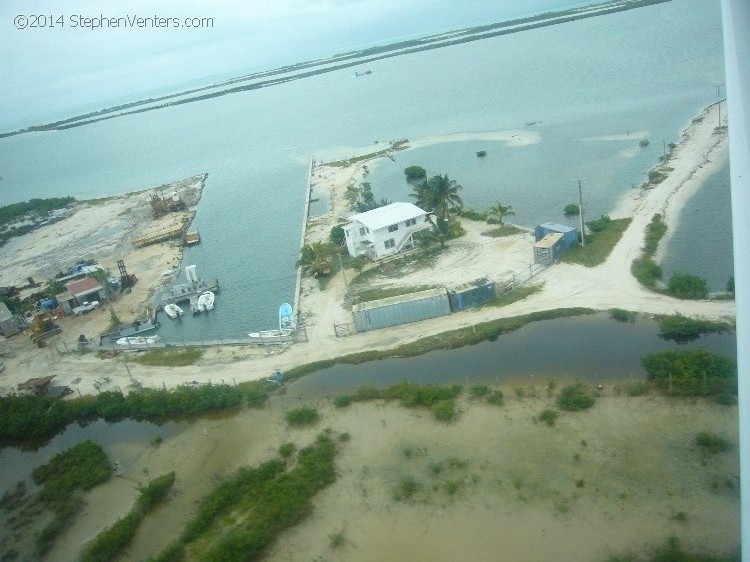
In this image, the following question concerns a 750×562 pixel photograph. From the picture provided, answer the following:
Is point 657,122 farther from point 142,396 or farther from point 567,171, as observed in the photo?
point 142,396

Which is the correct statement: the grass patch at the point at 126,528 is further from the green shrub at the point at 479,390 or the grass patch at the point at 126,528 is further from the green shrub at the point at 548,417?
the green shrub at the point at 548,417

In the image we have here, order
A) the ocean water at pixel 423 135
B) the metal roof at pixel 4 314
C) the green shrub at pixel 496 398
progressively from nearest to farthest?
the green shrub at pixel 496 398 → the metal roof at pixel 4 314 → the ocean water at pixel 423 135

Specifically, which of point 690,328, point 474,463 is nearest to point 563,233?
point 690,328

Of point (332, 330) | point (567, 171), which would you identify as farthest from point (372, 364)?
point (567, 171)

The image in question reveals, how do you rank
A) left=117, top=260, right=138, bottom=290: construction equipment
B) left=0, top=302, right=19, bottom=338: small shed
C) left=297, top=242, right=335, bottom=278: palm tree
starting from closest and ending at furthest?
1. left=297, top=242, right=335, bottom=278: palm tree
2. left=0, top=302, right=19, bottom=338: small shed
3. left=117, top=260, right=138, bottom=290: construction equipment

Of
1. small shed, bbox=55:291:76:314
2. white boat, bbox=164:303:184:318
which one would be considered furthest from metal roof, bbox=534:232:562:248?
small shed, bbox=55:291:76:314

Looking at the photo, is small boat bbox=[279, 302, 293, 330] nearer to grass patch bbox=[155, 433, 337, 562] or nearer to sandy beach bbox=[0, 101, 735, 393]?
sandy beach bbox=[0, 101, 735, 393]

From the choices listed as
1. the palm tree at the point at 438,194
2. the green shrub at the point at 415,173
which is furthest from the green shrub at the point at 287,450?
the green shrub at the point at 415,173
